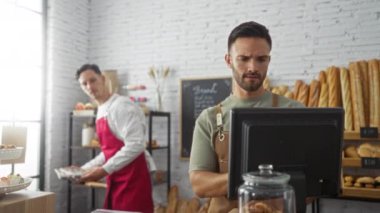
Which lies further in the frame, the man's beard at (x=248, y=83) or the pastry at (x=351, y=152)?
the pastry at (x=351, y=152)

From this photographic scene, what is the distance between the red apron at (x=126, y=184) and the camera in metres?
3.10

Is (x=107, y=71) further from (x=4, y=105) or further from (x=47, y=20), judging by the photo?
(x=4, y=105)

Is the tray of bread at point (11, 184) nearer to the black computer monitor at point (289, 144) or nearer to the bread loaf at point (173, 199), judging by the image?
the black computer monitor at point (289, 144)

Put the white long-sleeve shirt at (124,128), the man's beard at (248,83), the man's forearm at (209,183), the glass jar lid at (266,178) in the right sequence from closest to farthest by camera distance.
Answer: the glass jar lid at (266,178), the man's forearm at (209,183), the man's beard at (248,83), the white long-sleeve shirt at (124,128)

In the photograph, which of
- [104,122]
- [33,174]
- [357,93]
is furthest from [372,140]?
[33,174]

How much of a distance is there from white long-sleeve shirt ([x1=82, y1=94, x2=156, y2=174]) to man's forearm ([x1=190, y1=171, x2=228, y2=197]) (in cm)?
137

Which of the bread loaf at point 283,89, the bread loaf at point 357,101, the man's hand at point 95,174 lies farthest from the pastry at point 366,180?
the man's hand at point 95,174

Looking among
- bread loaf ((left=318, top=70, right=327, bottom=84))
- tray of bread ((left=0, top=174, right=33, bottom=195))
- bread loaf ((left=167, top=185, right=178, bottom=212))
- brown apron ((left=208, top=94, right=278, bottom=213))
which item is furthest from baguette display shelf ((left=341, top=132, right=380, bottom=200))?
tray of bread ((left=0, top=174, right=33, bottom=195))

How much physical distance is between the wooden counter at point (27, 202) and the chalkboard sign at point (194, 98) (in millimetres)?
2409

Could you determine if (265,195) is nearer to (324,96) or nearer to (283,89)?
(324,96)

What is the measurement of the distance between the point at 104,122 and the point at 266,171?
2305mm

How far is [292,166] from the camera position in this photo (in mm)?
1182

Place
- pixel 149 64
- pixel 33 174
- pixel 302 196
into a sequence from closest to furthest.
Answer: pixel 302 196 → pixel 33 174 → pixel 149 64

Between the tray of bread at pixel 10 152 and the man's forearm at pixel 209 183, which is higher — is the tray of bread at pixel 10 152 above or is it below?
above
